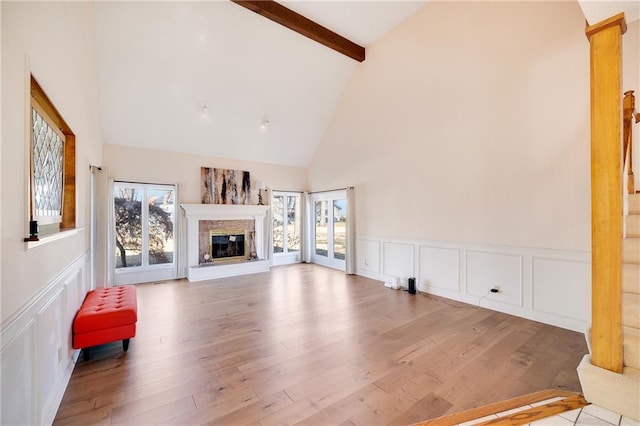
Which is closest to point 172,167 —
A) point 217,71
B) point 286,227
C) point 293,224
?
point 217,71

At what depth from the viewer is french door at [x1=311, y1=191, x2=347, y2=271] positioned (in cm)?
690

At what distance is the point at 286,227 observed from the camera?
7824mm

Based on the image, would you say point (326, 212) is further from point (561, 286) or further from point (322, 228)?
point (561, 286)

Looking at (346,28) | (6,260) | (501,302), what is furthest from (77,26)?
(501,302)

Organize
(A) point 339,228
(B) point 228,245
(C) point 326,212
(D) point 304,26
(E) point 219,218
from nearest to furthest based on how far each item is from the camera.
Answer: (D) point 304,26 → (E) point 219,218 → (B) point 228,245 → (A) point 339,228 → (C) point 326,212

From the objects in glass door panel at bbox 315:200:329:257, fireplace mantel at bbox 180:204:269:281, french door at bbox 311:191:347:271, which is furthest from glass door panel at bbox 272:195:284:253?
glass door panel at bbox 315:200:329:257

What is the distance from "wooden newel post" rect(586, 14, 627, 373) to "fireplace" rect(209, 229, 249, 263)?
6394mm

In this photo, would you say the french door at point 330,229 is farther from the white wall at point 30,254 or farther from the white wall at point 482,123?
the white wall at point 30,254

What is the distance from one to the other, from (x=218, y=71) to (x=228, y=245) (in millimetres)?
3927

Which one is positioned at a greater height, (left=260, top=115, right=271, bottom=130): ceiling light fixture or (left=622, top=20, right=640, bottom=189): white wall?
(left=260, top=115, right=271, bottom=130): ceiling light fixture

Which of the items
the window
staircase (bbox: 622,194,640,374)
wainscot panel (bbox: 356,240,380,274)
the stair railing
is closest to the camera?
staircase (bbox: 622,194,640,374)

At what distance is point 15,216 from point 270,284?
14.6 ft

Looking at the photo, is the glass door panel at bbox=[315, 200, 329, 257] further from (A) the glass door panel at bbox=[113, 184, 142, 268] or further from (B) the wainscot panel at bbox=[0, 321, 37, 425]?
(B) the wainscot panel at bbox=[0, 321, 37, 425]

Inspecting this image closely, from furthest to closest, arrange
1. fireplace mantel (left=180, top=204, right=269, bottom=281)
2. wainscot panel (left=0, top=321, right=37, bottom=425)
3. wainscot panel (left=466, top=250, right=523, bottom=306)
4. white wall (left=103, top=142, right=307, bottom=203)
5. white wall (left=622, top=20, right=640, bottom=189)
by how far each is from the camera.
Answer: fireplace mantel (left=180, top=204, right=269, bottom=281) < white wall (left=103, top=142, right=307, bottom=203) < wainscot panel (left=466, top=250, right=523, bottom=306) < white wall (left=622, top=20, right=640, bottom=189) < wainscot panel (left=0, top=321, right=37, bottom=425)
